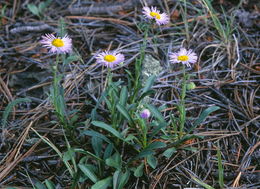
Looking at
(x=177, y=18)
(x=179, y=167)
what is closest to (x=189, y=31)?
(x=177, y=18)

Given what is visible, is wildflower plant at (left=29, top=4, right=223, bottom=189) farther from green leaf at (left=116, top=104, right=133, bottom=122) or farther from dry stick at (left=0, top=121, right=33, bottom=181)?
dry stick at (left=0, top=121, right=33, bottom=181)

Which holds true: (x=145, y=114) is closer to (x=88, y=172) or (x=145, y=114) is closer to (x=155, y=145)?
(x=155, y=145)

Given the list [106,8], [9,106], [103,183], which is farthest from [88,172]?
[106,8]

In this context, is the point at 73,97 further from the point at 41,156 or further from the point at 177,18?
the point at 177,18

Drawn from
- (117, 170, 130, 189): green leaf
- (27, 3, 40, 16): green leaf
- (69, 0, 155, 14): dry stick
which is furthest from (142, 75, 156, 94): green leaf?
(27, 3, 40, 16): green leaf

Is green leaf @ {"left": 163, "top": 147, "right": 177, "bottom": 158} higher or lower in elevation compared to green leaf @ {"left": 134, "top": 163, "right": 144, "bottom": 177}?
higher

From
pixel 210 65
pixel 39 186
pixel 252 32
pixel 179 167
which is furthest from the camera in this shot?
pixel 252 32
